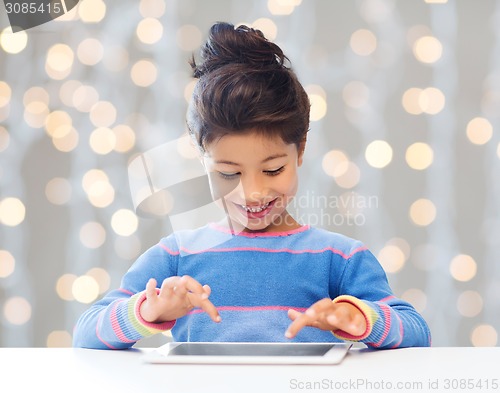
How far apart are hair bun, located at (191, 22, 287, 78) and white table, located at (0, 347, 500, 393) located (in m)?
0.53

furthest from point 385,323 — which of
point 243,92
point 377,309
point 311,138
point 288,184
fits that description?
point 311,138

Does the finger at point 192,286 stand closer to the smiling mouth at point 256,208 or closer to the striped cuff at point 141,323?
the striped cuff at point 141,323

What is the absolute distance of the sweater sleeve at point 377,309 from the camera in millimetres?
888

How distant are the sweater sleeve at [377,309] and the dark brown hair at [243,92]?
21 cm

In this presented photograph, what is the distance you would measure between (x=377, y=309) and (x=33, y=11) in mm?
1896

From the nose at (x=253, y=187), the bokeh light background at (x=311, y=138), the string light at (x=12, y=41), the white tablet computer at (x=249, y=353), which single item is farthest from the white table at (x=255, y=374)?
the string light at (x=12, y=41)

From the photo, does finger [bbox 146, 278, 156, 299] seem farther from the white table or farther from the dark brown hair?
the dark brown hair

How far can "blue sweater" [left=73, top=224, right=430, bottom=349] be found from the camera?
3.59ft

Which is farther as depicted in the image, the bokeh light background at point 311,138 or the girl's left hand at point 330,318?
the bokeh light background at point 311,138

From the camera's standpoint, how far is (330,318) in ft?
2.69

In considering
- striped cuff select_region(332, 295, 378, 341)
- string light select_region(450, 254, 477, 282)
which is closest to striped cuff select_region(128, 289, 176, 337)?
striped cuff select_region(332, 295, 378, 341)

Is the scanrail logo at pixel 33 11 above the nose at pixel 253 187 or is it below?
above

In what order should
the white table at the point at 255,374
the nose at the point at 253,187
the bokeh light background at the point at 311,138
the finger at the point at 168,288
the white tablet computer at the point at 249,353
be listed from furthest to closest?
the bokeh light background at the point at 311,138
the nose at the point at 253,187
the finger at the point at 168,288
the white tablet computer at the point at 249,353
the white table at the point at 255,374

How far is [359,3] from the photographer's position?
2398mm
